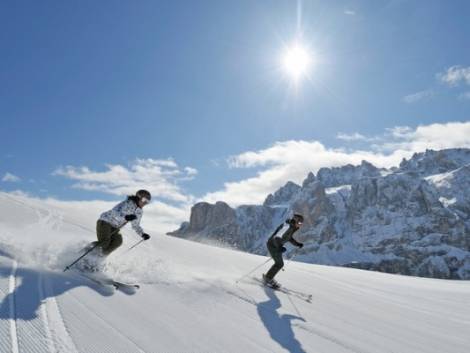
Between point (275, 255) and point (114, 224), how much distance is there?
13.4 feet

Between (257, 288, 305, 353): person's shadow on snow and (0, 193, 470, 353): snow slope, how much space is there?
0.02m

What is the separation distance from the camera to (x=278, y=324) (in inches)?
244

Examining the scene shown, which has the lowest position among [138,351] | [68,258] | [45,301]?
[138,351]

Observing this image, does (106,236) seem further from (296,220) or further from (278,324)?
A: (296,220)

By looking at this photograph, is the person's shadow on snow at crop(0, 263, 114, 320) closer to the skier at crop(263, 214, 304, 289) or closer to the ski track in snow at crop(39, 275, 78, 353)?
the ski track in snow at crop(39, 275, 78, 353)

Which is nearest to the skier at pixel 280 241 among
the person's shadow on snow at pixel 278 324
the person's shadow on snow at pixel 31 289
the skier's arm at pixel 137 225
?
the person's shadow on snow at pixel 278 324

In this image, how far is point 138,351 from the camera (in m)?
4.37

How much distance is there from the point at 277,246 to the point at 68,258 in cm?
501

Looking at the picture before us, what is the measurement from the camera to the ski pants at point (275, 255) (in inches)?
384

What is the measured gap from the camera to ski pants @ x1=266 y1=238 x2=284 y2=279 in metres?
9.75

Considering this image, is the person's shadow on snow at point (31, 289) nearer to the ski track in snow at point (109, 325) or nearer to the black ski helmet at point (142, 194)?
the ski track in snow at point (109, 325)

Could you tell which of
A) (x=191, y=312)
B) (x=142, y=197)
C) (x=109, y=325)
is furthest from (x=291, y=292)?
(x=109, y=325)

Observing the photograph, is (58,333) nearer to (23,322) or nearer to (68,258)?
(23,322)

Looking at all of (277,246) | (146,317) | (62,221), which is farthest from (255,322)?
(62,221)
